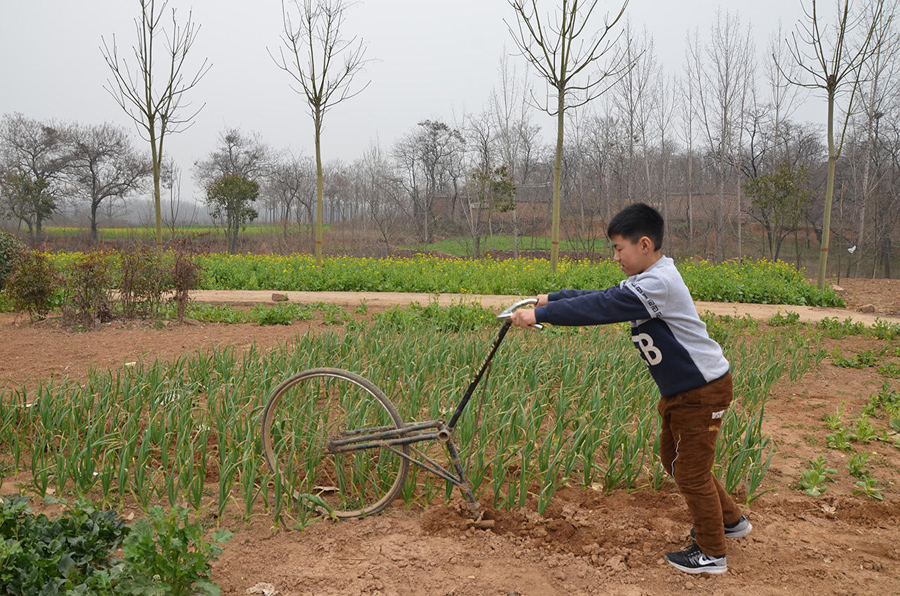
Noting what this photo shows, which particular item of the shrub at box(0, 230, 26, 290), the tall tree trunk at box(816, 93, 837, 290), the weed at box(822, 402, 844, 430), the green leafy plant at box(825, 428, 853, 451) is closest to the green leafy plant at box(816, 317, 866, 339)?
the weed at box(822, 402, 844, 430)

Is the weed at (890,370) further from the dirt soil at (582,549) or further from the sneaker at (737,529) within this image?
the sneaker at (737,529)

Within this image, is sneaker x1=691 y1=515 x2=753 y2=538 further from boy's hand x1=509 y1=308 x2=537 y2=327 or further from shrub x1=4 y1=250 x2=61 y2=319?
shrub x1=4 y1=250 x2=61 y2=319

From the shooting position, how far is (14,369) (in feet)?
17.5

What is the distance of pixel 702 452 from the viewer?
254 centimetres

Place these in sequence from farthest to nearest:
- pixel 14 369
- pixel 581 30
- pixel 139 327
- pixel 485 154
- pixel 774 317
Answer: pixel 485 154 < pixel 581 30 < pixel 774 317 < pixel 139 327 < pixel 14 369

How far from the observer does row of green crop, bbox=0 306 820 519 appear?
2977mm

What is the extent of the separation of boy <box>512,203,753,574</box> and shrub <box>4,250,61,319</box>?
296 inches

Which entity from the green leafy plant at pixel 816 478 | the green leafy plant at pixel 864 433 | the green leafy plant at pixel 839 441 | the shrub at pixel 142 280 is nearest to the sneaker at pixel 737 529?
the green leafy plant at pixel 816 478

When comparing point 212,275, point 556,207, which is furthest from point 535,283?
point 212,275

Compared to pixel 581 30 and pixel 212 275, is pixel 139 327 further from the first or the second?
pixel 581 30

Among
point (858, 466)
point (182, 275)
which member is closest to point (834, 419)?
point (858, 466)

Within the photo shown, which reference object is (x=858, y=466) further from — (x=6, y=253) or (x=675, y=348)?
(x=6, y=253)

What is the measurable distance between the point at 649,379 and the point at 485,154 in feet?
65.6

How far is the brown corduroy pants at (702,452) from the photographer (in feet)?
8.28
